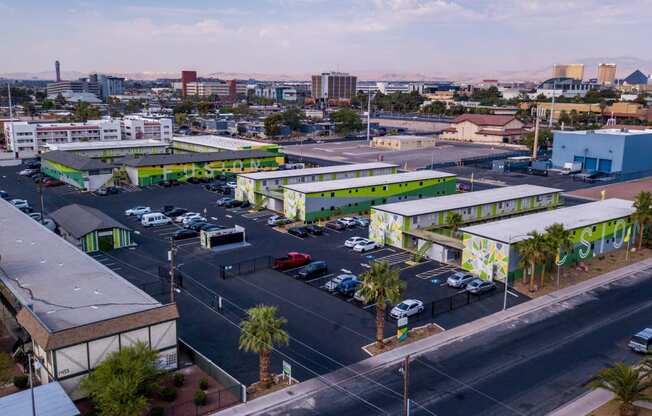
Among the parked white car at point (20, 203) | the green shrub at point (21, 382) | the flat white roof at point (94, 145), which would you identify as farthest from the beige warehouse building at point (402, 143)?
the green shrub at point (21, 382)

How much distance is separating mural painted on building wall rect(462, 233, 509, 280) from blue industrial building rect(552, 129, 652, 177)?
62690mm

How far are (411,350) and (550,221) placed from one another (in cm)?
2291

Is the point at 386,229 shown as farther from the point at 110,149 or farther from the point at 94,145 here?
the point at 94,145

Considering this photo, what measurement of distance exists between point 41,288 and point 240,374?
41.8ft

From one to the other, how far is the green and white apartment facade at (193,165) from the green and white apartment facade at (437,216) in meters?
39.8

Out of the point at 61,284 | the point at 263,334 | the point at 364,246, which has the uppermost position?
the point at 61,284

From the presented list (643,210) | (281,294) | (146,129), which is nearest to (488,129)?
(146,129)

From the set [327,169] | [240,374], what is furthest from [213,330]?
[327,169]

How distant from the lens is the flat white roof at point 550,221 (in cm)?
4341

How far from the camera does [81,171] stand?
7500cm

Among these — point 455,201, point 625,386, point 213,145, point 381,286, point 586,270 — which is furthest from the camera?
point 213,145

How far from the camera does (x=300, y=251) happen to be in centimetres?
4959

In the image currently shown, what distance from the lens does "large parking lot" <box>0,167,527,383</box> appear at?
31344 mm

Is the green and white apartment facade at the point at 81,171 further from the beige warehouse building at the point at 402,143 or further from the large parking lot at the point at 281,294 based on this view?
the beige warehouse building at the point at 402,143
